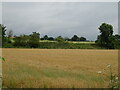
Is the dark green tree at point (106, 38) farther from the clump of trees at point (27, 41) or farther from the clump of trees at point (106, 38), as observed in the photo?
the clump of trees at point (27, 41)

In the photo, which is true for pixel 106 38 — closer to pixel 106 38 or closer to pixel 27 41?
pixel 106 38

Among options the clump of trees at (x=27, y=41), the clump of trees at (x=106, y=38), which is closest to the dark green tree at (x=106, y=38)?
the clump of trees at (x=106, y=38)

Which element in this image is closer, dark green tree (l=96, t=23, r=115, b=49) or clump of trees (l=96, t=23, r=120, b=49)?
clump of trees (l=96, t=23, r=120, b=49)

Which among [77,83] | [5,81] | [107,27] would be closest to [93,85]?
[77,83]

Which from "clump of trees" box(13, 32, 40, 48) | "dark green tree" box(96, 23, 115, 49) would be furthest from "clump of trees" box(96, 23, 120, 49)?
"clump of trees" box(13, 32, 40, 48)

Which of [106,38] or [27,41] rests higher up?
[106,38]

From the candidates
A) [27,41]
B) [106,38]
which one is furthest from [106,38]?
[27,41]

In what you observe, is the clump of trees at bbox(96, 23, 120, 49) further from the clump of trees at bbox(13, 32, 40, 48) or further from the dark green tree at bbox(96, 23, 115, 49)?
the clump of trees at bbox(13, 32, 40, 48)

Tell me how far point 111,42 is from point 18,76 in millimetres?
63498

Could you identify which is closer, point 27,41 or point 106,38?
point 27,41

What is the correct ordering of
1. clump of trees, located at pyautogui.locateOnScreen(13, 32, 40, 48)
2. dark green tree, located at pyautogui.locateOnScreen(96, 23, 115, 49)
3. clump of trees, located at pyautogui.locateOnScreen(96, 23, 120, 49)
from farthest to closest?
dark green tree, located at pyautogui.locateOnScreen(96, 23, 115, 49) < clump of trees, located at pyautogui.locateOnScreen(96, 23, 120, 49) < clump of trees, located at pyautogui.locateOnScreen(13, 32, 40, 48)

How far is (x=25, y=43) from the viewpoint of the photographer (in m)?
65.7

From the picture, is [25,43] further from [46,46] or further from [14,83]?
[14,83]

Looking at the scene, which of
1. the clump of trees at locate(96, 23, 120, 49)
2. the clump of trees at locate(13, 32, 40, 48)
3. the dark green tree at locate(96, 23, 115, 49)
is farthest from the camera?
the dark green tree at locate(96, 23, 115, 49)
